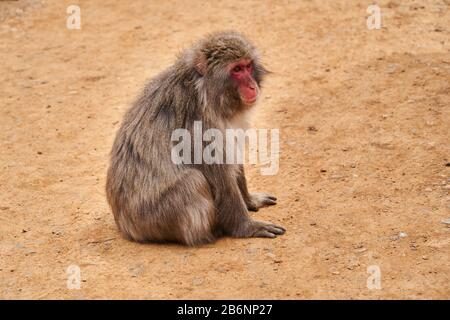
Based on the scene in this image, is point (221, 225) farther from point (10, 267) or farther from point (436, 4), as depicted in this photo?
point (436, 4)

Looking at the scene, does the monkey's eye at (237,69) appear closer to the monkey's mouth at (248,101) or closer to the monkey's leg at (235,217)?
the monkey's mouth at (248,101)

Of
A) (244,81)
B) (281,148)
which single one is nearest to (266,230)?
(244,81)

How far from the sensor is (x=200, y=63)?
242 inches

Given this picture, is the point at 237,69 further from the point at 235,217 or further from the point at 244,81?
the point at 235,217

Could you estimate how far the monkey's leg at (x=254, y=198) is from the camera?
6727mm

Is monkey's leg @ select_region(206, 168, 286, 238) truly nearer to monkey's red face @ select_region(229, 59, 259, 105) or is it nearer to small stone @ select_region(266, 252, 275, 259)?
small stone @ select_region(266, 252, 275, 259)

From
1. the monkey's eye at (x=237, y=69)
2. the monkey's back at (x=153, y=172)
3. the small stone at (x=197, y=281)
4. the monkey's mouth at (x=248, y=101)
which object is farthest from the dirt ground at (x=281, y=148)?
the monkey's eye at (x=237, y=69)

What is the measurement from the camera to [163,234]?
6.14 metres

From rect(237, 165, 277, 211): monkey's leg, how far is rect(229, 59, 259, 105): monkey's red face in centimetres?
87

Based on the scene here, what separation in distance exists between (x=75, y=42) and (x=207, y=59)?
5.48 m

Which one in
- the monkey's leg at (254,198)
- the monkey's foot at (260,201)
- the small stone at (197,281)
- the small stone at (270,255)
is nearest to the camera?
the small stone at (197,281)

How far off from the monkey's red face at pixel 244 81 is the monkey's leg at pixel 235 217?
663 mm

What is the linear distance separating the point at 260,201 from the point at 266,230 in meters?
0.69

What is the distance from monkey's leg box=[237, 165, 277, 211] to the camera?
6727 mm
